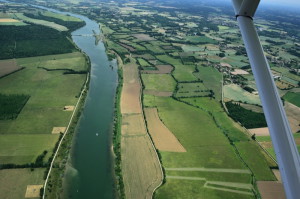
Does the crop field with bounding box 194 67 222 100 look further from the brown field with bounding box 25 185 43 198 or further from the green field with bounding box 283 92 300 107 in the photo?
the brown field with bounding box 25 185 43 198

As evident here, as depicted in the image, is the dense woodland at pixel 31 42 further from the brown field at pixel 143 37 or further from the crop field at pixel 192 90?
the crop field at pixel 192 90

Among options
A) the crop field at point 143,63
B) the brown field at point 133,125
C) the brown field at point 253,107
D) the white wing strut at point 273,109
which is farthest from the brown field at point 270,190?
the crop field at point 143,63

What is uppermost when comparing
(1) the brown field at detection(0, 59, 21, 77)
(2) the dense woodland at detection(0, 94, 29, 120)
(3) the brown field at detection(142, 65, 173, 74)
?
(2) the dense woodland at detection(0, 94, 29, 120)

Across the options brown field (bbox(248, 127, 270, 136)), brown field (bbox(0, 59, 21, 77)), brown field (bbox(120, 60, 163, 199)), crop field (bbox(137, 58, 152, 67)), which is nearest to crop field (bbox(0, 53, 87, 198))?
brown field (bbox(0, 59, 21, 77))

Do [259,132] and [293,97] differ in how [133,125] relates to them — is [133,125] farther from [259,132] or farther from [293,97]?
[293,97]

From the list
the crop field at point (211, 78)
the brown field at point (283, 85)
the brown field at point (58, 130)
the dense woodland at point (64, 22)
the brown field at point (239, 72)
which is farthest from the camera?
the dense woodland at point (64, 22)

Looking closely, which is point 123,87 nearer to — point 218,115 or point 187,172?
point 218,115

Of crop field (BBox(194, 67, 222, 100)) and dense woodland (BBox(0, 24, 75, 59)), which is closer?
crop field (BBox(194, 67, 222, 100))
